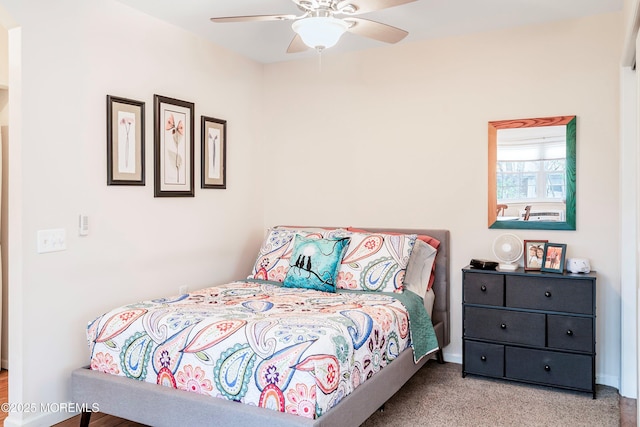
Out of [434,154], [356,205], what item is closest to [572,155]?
[434,154]

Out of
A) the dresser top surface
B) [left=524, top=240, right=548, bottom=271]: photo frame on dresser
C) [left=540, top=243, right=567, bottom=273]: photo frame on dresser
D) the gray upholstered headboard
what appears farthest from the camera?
the gray upholstered headboard

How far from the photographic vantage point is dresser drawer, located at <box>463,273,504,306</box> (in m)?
3.45

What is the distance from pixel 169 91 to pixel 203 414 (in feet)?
7.68

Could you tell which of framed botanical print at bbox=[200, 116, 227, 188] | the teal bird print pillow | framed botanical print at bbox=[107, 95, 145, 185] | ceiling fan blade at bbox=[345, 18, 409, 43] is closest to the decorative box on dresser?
the teal bird print pillow

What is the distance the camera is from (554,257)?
11.3 ft

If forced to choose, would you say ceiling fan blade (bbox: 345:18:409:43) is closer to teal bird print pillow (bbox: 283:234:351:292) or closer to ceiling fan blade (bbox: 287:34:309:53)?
ceiling fan blade (bbox: 287:34:309:53)

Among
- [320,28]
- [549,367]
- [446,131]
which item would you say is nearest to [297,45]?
[320,28]

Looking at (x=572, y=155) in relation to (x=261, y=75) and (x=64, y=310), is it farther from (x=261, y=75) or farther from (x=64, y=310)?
(x=64, y=310)

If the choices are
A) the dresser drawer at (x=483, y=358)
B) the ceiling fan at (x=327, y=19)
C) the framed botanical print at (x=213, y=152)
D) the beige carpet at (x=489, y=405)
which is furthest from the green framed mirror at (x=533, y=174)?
the framed botanical print at (x=213, y=152)

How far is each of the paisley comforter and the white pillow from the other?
0.54 metres

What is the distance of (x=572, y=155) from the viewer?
3543 mm

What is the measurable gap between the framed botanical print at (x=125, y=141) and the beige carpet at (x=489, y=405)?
2.17 m

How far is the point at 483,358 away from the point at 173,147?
2.69 metres

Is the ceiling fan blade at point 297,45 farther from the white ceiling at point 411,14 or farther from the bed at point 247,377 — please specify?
the bed at point 247,377
